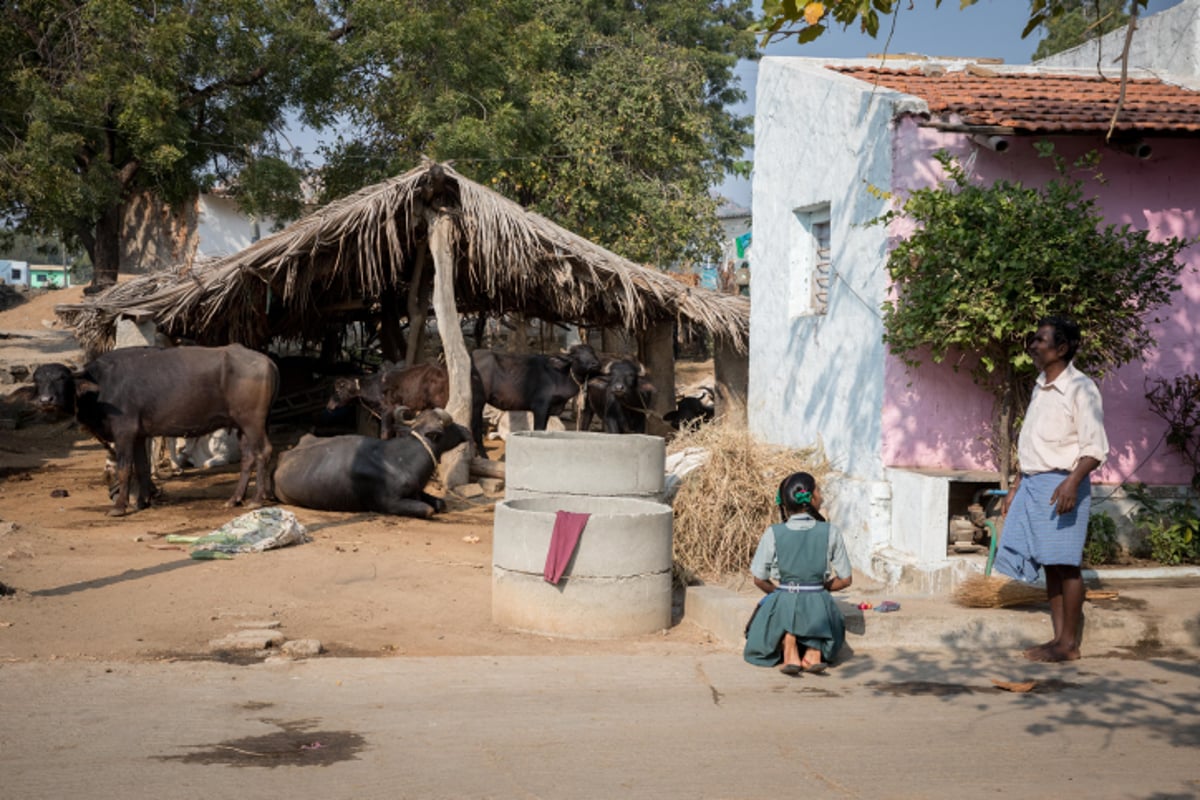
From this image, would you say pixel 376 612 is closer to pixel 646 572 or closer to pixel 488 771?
pixel 646 572

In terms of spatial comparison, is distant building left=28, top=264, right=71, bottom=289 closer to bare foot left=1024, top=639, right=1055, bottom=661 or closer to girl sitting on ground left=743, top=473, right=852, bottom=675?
girl sitting on ground left=743, top=473, right=852, bottom=675

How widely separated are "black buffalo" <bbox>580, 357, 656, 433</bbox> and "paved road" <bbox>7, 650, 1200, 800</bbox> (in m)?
8.51

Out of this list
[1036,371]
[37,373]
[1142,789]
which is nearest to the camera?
[1142,789]

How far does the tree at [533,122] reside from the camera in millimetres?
20109

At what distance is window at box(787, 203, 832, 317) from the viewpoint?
1105 centimetres

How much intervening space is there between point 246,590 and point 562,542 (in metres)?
2.48

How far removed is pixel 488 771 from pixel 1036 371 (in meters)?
5.58

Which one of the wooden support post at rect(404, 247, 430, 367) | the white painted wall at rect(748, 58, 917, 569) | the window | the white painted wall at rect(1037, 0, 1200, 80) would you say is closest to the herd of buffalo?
the white painted wall at rect(748, 58, 917, 569)

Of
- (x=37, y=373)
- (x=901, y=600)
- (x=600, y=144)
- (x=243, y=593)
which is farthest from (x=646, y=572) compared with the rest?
(x=600, y=144)

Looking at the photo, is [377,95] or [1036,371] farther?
[377,95]

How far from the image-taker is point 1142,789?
4.77 metres

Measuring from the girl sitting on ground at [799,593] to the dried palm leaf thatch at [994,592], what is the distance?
119 cm

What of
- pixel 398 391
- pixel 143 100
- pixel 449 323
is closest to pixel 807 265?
pixel 449 323

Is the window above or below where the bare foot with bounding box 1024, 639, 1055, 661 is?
above
